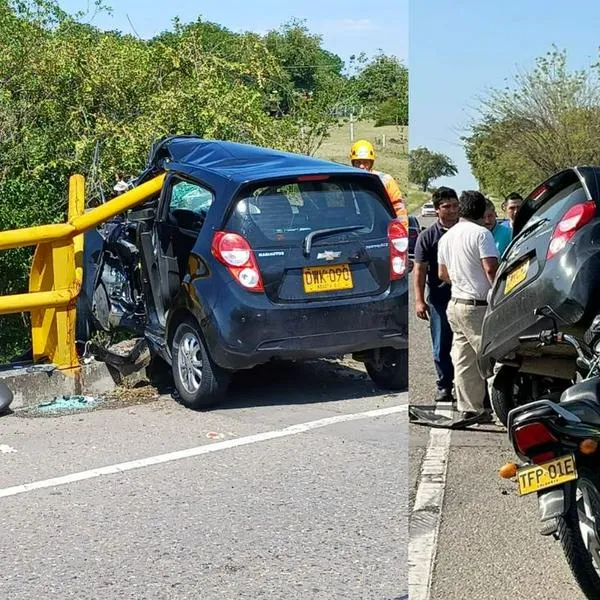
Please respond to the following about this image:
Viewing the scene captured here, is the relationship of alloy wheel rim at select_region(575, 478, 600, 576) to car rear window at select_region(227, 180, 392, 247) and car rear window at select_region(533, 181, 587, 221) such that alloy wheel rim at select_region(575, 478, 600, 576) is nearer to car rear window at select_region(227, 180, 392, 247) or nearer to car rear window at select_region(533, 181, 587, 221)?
car rear window at select_region(533, 181, 587, 221)

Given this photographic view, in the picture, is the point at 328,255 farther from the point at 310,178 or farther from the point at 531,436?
the point at 531,436

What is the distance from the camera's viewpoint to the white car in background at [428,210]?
0.84m

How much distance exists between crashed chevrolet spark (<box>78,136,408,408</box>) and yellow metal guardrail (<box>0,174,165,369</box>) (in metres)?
0.04

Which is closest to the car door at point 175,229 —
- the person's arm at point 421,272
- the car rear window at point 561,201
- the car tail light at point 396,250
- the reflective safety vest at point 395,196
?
the car tail light at point 396,250

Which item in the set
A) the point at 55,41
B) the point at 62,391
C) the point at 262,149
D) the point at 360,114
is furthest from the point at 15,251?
the point at 360,114

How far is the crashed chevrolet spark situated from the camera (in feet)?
3.97

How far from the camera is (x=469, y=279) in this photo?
0.87m

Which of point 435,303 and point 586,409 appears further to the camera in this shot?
point 435,303

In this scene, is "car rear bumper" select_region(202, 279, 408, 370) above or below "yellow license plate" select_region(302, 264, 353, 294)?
below

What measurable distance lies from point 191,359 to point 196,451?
2.89ft

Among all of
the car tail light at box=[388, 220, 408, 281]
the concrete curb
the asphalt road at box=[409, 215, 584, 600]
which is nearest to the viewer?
the asphalt road at box=[409, 215, 584, 600]

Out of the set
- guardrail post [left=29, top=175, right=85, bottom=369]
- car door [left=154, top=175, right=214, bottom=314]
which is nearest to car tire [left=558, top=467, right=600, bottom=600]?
car door [left=154, top=175, right=214, bottom=314]

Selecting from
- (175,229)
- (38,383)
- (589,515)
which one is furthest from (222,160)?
(38,383)

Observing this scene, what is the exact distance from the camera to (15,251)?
2459mm
